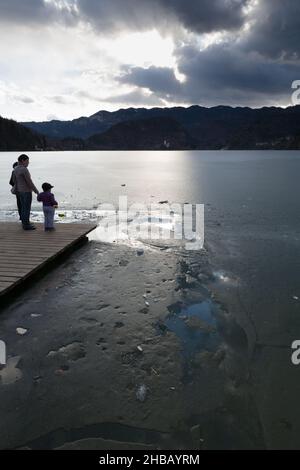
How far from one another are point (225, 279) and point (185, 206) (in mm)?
11712

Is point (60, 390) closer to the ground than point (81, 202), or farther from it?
closer to the ground

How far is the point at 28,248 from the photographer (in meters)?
9.51

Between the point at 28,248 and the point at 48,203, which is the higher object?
the point at 48,203

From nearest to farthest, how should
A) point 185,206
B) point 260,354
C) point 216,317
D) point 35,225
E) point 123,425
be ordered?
point 123,425 → point 260,354 → point 216,317 → point 35,225 → point 185,206

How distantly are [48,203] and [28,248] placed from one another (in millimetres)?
2031

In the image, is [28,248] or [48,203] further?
[48,203]

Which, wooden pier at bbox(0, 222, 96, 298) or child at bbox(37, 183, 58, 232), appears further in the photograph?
child at bbox(37, 183, 58, 232)

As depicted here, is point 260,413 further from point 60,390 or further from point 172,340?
point 60,390

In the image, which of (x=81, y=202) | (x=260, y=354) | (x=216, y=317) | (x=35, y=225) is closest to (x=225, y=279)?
(x=216, y=317)

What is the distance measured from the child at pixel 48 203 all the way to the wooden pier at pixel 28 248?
0.29 metres

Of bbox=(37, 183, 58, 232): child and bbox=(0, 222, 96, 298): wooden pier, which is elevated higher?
bbox=(37, 183, 58, 232): child

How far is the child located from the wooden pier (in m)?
0.29

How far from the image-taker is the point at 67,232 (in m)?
11.6

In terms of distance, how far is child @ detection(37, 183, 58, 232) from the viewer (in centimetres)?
1075
